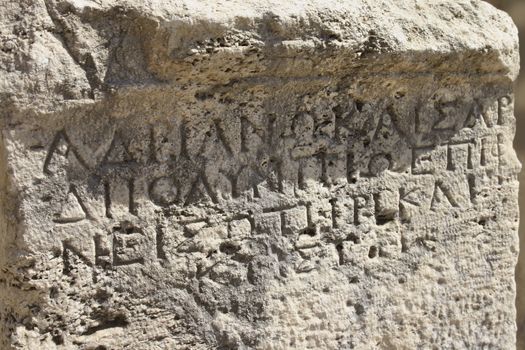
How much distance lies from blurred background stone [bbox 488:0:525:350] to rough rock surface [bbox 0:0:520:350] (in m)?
1.16

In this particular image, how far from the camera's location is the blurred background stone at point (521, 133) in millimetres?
4004

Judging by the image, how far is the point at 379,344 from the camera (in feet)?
8.76

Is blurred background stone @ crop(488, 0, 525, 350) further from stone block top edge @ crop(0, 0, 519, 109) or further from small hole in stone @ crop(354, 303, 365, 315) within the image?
small hole in stone @ crop(354, 303, 365, 315)

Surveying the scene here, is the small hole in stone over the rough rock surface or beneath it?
beneath

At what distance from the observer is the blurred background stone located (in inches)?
158

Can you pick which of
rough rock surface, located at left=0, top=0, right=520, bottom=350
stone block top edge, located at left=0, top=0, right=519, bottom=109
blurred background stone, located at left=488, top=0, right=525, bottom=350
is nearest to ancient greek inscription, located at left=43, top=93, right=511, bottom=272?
rough rock surface, located at left=0, top=0, right=520, bottom=350

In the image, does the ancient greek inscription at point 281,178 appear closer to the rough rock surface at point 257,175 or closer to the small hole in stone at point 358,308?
the rough rock surface at point 257,175

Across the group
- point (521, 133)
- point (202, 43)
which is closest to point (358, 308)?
point (202, 43)

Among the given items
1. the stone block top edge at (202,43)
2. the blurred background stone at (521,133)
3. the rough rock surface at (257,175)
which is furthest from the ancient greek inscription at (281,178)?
the blurred background stone at (521,133)

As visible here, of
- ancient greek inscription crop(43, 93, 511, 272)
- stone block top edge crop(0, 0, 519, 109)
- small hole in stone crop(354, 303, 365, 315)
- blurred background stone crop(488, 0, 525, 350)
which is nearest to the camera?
stone block top edge crop(0, 0, 519, 109)

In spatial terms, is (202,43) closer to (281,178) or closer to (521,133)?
(281,178)

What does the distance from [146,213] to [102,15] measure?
0.46 meters

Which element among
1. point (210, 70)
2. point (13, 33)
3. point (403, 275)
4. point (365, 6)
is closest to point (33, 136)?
point (13, 33)

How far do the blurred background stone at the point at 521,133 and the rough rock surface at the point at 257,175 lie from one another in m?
1.16
